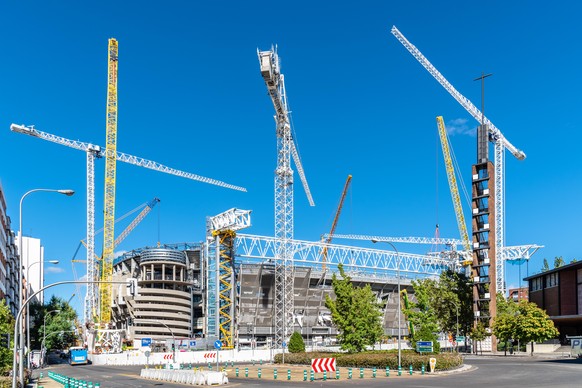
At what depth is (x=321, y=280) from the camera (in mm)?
171375

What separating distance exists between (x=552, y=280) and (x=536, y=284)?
9.05 metres

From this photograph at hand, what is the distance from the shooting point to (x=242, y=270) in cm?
15650

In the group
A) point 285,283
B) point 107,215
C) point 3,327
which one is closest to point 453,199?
point 285,283

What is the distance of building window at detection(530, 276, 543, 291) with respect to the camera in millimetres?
119256

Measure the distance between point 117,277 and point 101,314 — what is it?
856 inches

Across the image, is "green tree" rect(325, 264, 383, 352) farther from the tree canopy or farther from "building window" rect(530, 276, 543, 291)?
"building window" rect(530, 276, 543, 291)

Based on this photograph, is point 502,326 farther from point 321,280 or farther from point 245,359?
point 321,280

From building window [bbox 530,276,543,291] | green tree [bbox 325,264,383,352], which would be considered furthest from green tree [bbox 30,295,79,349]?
building window [bbox 530,276,543,291]

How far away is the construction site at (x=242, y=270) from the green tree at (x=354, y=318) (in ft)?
134

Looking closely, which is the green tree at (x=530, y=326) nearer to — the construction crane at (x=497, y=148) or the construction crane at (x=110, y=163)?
the construction crane at (x=497, y=148)

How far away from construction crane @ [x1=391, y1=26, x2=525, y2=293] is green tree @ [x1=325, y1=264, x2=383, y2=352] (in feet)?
275

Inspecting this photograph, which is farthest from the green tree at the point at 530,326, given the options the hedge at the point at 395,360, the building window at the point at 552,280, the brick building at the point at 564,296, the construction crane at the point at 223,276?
the construction crane at the point at 223,276

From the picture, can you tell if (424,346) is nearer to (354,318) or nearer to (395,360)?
(395,360)

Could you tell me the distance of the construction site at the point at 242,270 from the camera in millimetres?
132750
